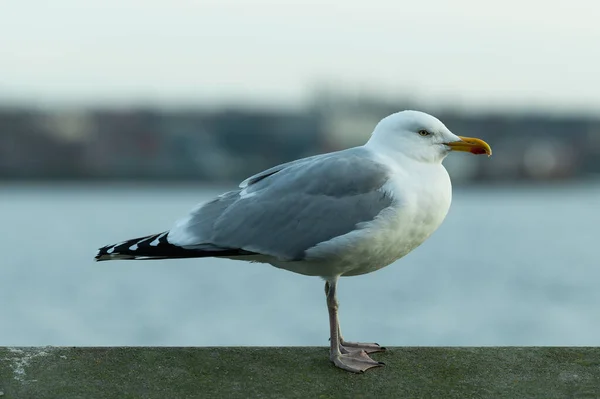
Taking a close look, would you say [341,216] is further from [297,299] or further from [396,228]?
[297,299]

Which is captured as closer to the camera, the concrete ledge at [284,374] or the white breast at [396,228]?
the concrete ledge at [284,374]

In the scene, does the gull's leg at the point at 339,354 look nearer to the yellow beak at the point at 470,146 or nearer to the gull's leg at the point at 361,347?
the gull's leg at the point at 361,347

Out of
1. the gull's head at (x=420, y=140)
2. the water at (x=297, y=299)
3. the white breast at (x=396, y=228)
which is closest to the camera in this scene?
the white breast at (x=396, y=228)

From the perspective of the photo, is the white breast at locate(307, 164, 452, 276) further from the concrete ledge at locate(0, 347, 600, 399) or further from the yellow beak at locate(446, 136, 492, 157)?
the concrete ledge at locate(0, 347, 600, 399)

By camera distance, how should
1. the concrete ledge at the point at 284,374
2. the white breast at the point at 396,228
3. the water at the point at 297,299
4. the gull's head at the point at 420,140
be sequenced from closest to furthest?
the concrete ledge at the point at 284,374 < the white breast at the point at 396,228 < the gull's head at the point at 420,140 < the water at the point at 297,299

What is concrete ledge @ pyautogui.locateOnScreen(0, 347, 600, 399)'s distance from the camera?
3.52 m

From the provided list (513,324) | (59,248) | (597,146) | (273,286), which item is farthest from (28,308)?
(597,146)

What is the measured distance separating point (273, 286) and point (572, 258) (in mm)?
15160

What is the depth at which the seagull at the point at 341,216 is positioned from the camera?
12.7 ft

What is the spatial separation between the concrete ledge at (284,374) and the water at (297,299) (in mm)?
12371

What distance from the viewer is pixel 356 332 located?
57.1 ft

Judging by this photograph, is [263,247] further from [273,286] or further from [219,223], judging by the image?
[273,286]

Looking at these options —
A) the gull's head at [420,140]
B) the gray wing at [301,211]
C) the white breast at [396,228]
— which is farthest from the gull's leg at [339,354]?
the gull's head at [420,140]

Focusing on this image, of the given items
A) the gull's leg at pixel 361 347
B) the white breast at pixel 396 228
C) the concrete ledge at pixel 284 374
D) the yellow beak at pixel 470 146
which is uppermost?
the yellow beak at pixel 470 146
